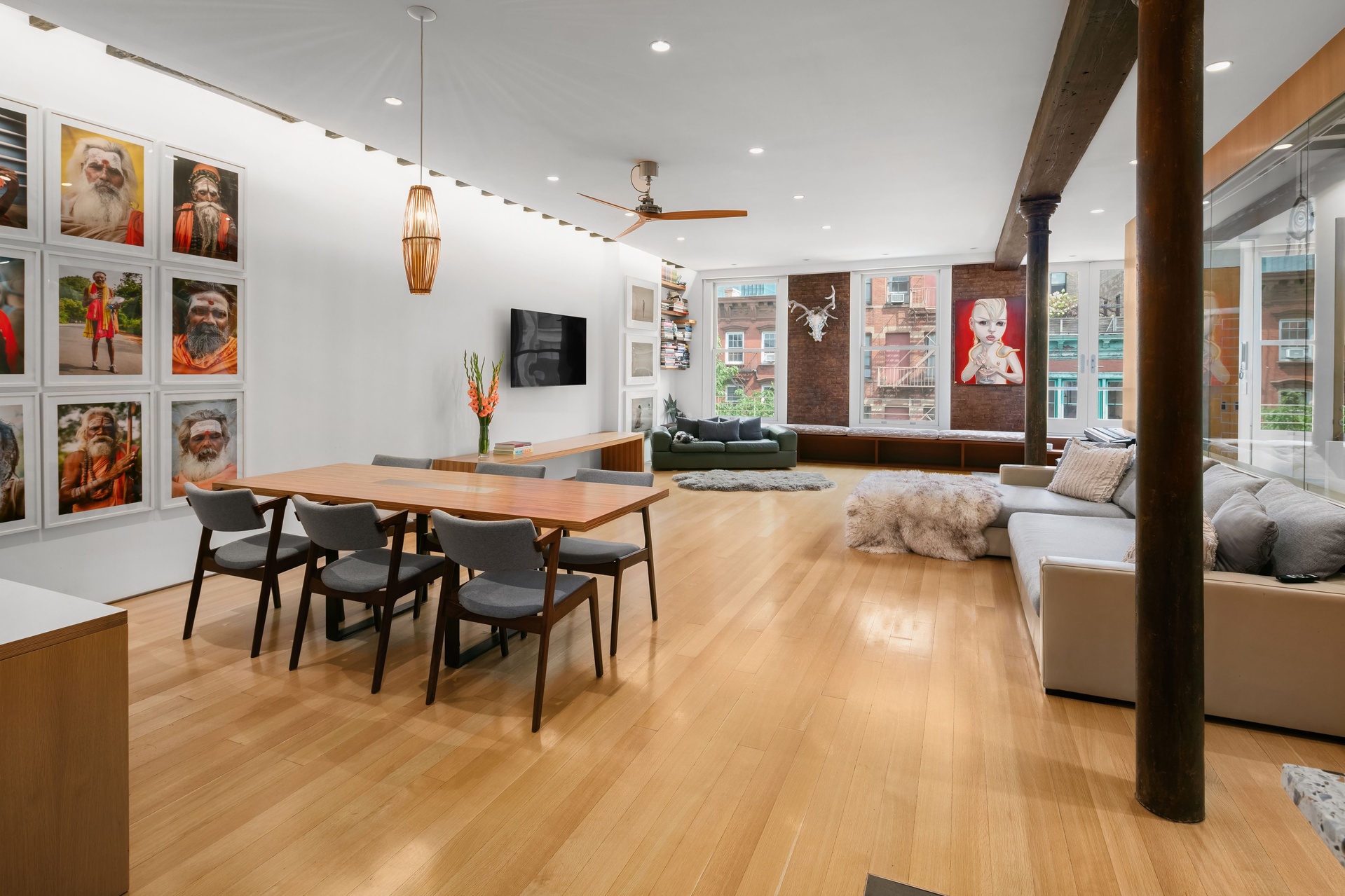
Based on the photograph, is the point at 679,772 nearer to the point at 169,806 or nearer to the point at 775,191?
the point at 169,806

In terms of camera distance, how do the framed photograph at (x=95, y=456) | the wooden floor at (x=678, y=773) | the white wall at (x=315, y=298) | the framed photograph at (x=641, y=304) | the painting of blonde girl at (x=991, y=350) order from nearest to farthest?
the wooden floor at (x=678, y=773) → the framed photograph at (x=95, y=456) → the white wall at (x=315, y=298) → the framed photograph at (x=641, y=304) → the painting of blonde girl at (x=991, y=350)

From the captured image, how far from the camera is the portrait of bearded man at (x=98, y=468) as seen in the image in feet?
12.0

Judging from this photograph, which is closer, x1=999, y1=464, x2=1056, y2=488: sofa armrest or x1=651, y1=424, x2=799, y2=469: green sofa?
x1=999, y1=464, x2=1056, y2=488: sofa armrest

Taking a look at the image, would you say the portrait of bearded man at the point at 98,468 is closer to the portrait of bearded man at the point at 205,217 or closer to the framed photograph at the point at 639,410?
the portrait of bearded man at the point at 205,217

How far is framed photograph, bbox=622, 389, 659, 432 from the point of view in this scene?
9219mm

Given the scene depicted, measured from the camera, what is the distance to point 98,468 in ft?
12.4

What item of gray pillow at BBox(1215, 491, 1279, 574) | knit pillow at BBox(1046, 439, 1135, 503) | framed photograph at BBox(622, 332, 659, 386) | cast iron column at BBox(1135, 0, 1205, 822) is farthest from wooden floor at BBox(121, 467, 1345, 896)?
framed photograph at BBox(622, 332, 659, 386)

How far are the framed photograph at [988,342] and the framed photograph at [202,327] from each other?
8.73 meters

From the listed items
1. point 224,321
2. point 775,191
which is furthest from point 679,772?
point 775,191

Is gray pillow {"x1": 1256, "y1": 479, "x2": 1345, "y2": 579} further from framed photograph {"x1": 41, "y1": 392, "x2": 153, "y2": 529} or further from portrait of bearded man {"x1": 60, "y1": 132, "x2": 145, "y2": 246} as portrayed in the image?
portrait of bearded man {"x1": 60, "y1": 132, "x2": 145, "y2": 246}

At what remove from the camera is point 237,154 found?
441 cm

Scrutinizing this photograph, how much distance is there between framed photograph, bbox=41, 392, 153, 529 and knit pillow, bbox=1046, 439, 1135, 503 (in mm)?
5942

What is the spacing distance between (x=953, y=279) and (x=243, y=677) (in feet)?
31.6

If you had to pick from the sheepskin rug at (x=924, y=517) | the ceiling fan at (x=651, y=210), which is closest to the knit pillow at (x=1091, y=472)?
the sheepskin rug at (x=924, y=517)
